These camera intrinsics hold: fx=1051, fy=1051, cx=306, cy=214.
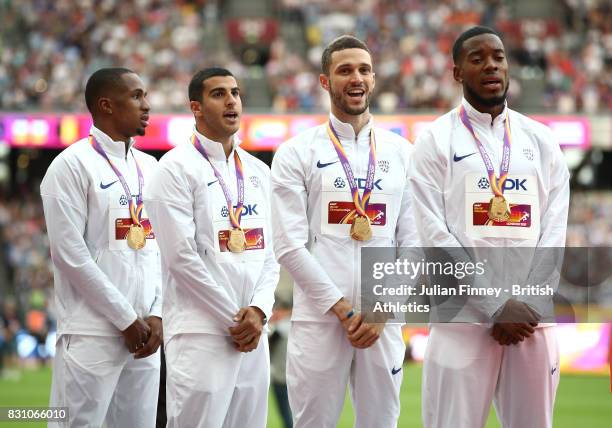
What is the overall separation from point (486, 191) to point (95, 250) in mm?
2332

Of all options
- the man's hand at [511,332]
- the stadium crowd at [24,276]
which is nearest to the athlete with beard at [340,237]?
the man's hand at [511,332]

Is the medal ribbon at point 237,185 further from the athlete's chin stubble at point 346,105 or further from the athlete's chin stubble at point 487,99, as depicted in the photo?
the athlete's chin stubble at point 487,99

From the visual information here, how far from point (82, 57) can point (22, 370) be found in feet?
36.2

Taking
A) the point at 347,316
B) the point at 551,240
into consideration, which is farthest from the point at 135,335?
the point at 551,240

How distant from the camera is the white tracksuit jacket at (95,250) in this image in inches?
239

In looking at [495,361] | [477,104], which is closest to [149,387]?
[495,361]

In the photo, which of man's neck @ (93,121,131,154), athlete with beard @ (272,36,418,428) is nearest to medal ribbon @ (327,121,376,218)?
athlete with beard @ (272,36,418,428)

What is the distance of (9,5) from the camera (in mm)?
28297

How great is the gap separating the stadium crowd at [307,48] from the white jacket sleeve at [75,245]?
730 inches

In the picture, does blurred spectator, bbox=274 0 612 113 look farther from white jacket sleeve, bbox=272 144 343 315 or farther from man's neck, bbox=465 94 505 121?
man's neck, bbox=465 94 505 121

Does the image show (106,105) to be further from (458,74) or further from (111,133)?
(458,74)

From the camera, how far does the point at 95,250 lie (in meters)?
6.24

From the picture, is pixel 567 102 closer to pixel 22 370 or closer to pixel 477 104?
pixel 22 370

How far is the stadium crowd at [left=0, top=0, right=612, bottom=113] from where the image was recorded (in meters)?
25.5
